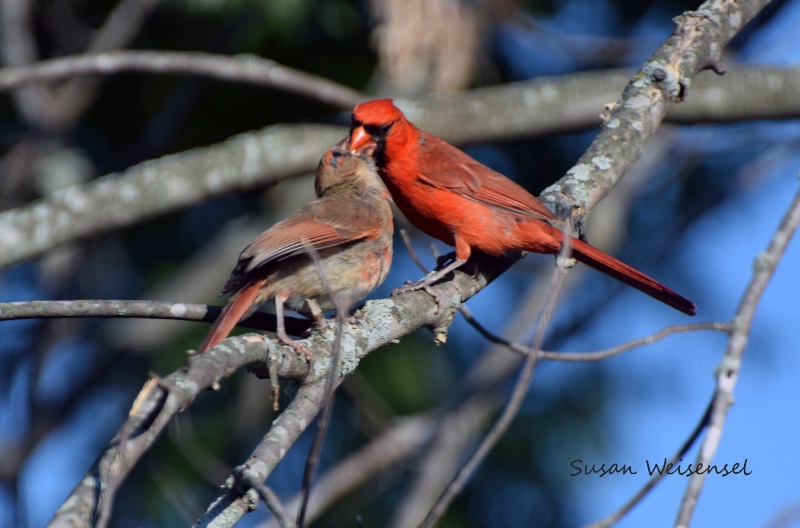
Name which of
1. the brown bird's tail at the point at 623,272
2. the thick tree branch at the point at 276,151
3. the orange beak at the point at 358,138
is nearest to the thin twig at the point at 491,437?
the brown bird's tail at the point at 623,272

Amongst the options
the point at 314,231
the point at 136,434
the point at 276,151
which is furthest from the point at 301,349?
the point at 276,151

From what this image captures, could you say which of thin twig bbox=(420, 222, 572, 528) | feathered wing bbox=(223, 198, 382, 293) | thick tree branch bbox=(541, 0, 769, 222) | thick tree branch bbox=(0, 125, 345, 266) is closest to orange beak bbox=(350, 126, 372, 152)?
feathered wing bbox=(223, 198, 382, 293)

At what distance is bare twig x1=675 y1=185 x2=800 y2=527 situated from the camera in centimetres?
192

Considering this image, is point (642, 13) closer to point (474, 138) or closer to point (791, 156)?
point (791, 156)

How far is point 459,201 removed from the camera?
454 centimetres

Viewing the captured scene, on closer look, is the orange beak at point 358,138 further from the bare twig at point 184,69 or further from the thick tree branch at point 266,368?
the thick tree branch at point 266,368

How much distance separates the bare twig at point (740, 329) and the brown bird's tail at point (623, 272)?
1.90m

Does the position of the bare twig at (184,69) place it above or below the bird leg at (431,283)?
above

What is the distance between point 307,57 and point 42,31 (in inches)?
96.6

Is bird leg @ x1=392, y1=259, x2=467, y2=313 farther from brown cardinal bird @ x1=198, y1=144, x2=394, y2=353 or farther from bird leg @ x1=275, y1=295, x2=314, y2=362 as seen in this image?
bird leg @ x1=275, y1=295, x2=314, y2=362

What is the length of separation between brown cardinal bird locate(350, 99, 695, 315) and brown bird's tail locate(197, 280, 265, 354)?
740 millimetres

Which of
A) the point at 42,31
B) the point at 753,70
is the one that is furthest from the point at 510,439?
the point at 42,31

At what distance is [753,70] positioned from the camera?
5.09 meters

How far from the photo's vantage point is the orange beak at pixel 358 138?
4668mm
